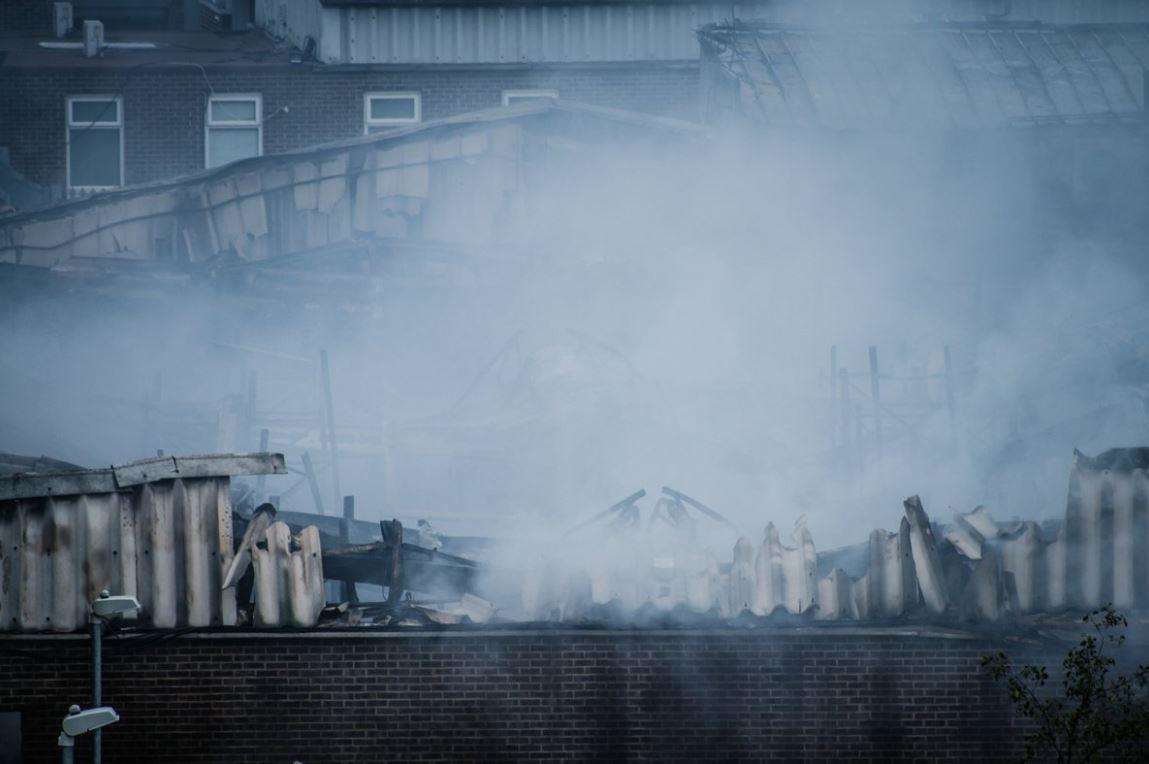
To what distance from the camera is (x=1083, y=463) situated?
8.07m

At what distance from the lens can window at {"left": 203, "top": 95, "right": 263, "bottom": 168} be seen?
18.2 metres

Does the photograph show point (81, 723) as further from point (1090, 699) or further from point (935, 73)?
point (935, 73)

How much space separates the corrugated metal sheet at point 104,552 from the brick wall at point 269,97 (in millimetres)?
11161

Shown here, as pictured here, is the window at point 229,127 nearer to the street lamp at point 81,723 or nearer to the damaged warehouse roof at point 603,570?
the damaged warehouse roof at point 603,570

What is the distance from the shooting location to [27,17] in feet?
63.0

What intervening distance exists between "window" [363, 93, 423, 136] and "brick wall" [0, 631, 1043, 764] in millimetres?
11905

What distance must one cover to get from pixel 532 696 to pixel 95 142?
1434cm

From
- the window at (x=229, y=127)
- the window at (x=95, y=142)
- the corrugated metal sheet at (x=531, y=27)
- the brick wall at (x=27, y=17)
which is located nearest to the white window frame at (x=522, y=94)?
the corrugated metal sheet at (x=531, y=27)

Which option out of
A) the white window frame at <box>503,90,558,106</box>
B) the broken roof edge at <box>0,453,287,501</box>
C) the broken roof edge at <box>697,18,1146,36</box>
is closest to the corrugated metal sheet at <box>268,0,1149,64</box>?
the broken roof edge at <box>697,18,1146,36</box>

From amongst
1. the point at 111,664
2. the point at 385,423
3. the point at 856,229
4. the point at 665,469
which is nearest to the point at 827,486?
the point at 665,469

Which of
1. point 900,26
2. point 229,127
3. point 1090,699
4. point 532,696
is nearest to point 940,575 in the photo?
point 1090,699

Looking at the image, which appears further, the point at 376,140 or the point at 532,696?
the point at 376,140

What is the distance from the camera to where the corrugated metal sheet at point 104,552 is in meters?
7.92

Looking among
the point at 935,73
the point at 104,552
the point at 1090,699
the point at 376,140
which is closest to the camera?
the point at 1090,699
